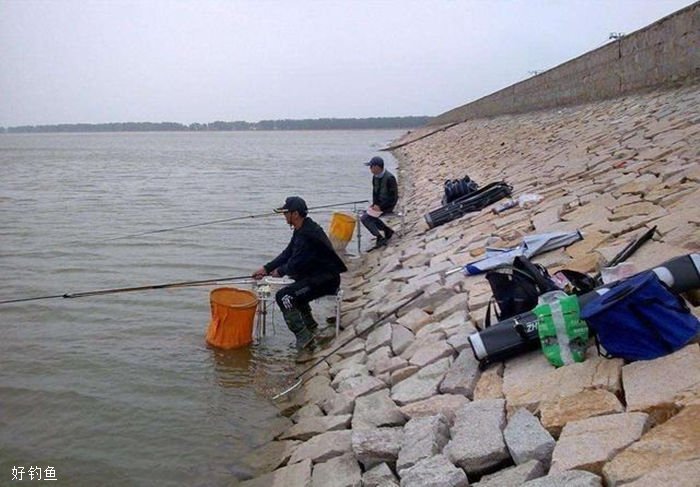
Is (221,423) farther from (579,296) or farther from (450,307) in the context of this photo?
(579,296)

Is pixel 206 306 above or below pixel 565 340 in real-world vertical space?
below

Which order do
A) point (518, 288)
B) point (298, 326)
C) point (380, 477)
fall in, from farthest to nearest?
point (298, 326), point (518, 288), point (380, 477)

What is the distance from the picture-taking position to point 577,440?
2811 mm

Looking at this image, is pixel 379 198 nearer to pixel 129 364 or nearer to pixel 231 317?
pixel 231 317

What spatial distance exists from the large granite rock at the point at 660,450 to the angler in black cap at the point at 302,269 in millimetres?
4160

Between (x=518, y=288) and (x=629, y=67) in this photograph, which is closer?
(x=518, y=288)

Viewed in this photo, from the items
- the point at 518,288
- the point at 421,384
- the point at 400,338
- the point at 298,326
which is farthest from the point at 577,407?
the point at 298,326

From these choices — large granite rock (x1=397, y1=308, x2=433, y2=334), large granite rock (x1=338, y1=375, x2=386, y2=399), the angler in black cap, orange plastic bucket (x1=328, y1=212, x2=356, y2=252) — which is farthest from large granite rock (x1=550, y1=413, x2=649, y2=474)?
orange plastic bucket (x1=328, y1=212, x2=356, y2=252)

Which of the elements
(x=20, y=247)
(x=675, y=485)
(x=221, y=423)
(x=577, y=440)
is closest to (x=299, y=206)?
(x=221, y=423)

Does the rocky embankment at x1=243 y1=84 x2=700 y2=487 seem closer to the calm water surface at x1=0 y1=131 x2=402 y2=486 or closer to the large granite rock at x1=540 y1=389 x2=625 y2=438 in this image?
the large granite rock at x1=540 y1=389 x2=625 y2=438

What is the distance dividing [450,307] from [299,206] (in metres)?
1.85

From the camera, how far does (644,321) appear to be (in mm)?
3209

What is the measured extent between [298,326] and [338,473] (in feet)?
9.51

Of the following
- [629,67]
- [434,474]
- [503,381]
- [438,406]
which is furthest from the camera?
[629,67]
